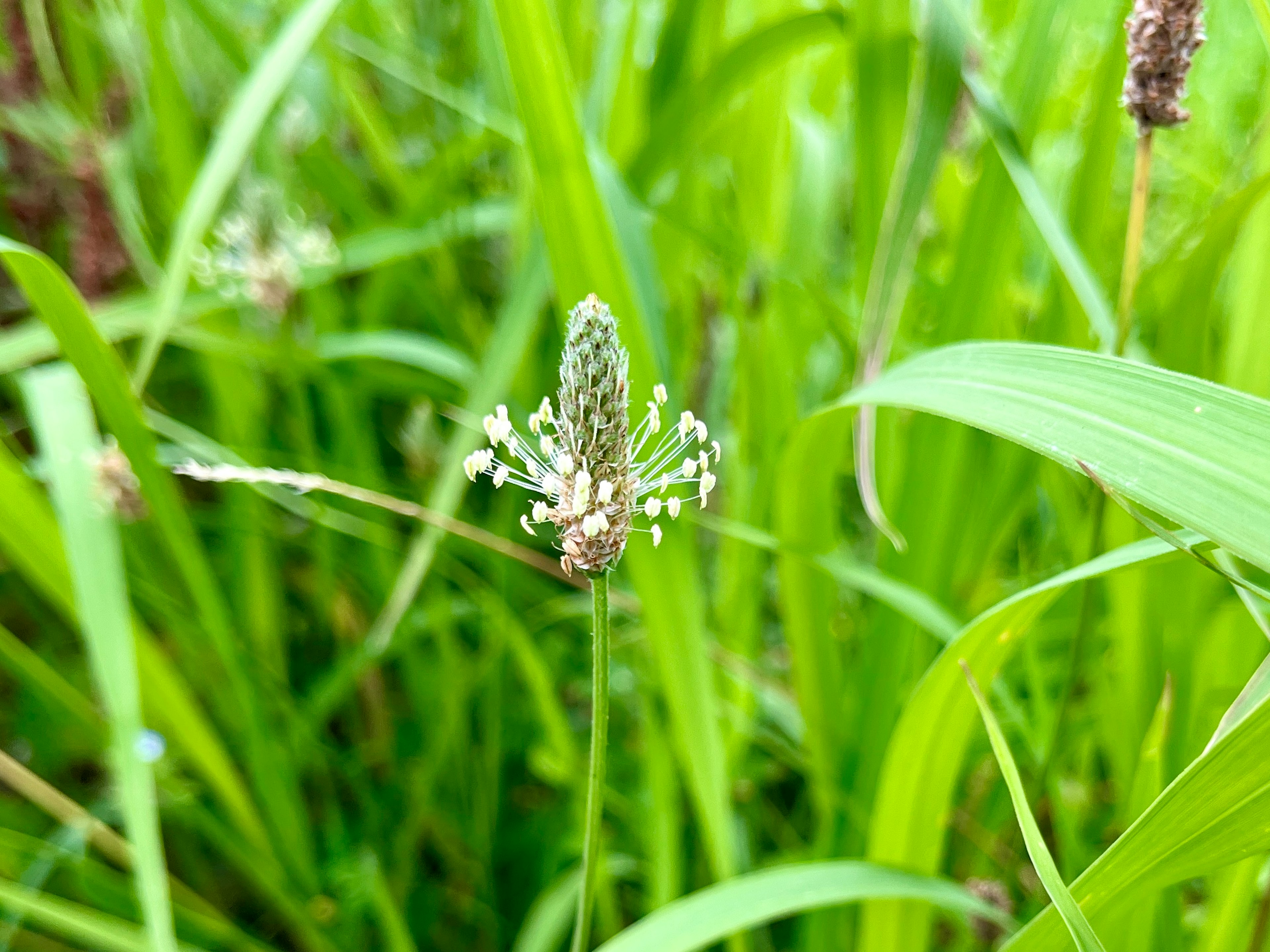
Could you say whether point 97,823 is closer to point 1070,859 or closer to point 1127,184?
point 1070,859

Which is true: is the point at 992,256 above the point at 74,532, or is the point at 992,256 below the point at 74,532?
above

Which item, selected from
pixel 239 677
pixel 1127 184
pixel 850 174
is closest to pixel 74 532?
pixel 239 677

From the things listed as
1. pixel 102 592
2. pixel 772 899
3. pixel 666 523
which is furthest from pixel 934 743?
pixel 102 592

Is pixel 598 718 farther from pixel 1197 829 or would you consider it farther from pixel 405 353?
pixel 405 353

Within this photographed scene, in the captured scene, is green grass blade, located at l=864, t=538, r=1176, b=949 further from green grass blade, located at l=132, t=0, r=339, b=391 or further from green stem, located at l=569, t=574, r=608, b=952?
green grass blade, located at l=132, t=0, r=339, b=391

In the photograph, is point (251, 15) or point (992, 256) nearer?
point (992, 256)

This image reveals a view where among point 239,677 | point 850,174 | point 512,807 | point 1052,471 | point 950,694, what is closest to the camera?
point 950,694

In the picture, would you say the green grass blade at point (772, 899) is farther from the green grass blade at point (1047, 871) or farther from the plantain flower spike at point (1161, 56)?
the plantain flower spike at point (1161, 56)
